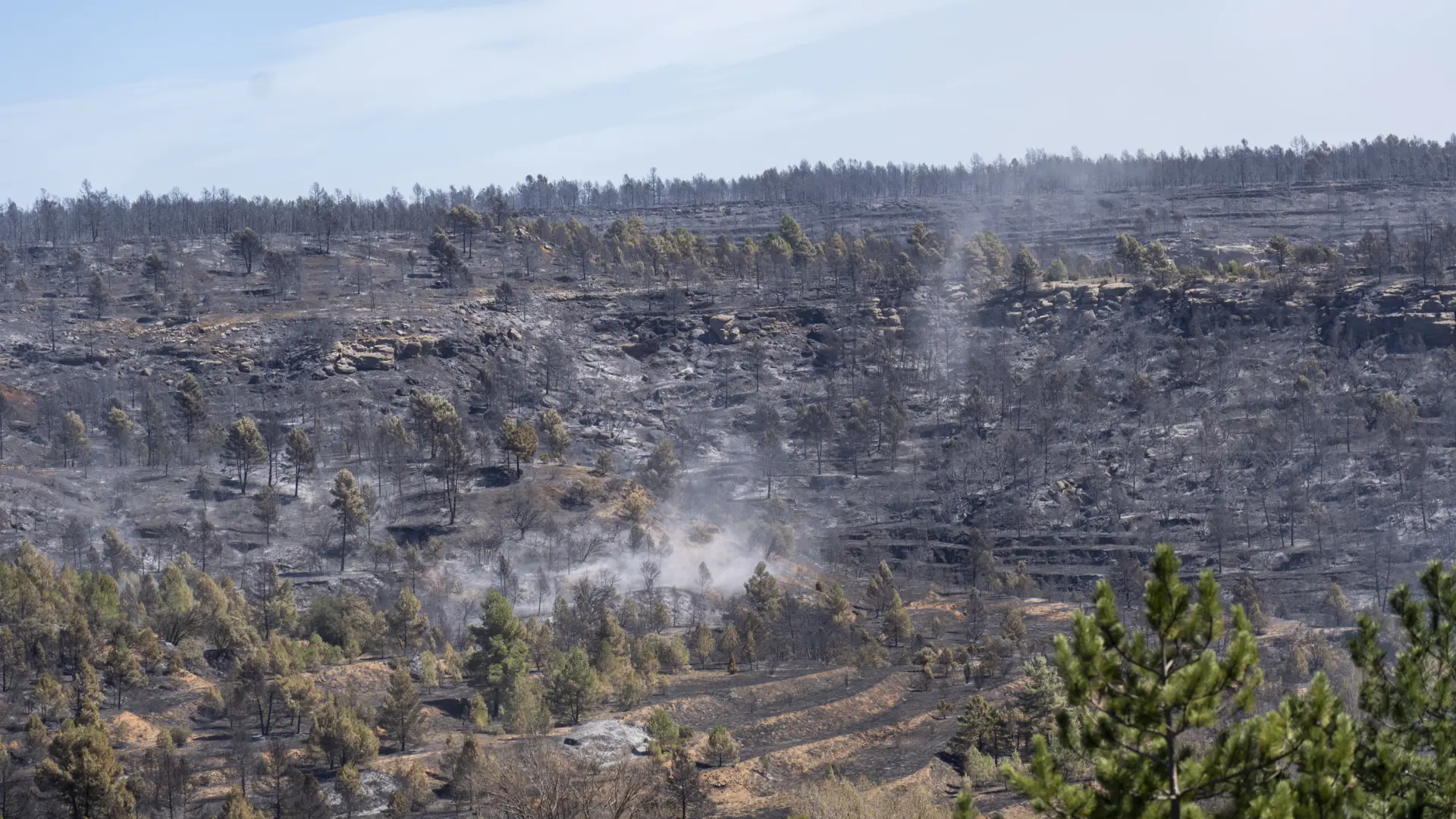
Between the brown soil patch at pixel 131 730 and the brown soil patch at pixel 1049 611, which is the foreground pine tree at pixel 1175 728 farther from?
the brown soil patch at pixel 1049 611

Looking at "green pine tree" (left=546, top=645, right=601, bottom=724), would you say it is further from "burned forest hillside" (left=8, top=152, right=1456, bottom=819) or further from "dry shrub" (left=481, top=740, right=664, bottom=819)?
"dry shrub" (left=481, top=740, right=664, bottom=819)

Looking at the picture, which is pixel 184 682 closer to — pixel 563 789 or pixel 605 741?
pixel 605 741

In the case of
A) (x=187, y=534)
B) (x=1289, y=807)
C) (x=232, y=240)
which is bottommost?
(x=187, y=534)

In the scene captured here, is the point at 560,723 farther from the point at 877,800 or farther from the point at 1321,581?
the point at 1321,581

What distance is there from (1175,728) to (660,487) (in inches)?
3268

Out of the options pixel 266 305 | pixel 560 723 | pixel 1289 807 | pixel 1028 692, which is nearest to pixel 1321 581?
pixel 1028 692

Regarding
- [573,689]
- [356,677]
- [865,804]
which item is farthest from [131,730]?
[865,804]

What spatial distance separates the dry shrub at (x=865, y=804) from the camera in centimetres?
3609

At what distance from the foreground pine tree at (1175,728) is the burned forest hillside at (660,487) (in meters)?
0.44

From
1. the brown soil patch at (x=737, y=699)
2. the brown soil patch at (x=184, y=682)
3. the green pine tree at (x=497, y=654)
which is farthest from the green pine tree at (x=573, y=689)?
the brown soil patch at (x=184, y=682)

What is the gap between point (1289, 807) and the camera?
42.8ft

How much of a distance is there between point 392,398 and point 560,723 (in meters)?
66.0

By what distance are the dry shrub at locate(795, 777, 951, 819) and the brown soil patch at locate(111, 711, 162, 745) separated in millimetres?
23414

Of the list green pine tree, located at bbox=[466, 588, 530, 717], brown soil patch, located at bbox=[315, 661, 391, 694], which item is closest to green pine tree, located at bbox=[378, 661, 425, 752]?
green pine tree, located at bbox=[466, 588, 530, 717]
